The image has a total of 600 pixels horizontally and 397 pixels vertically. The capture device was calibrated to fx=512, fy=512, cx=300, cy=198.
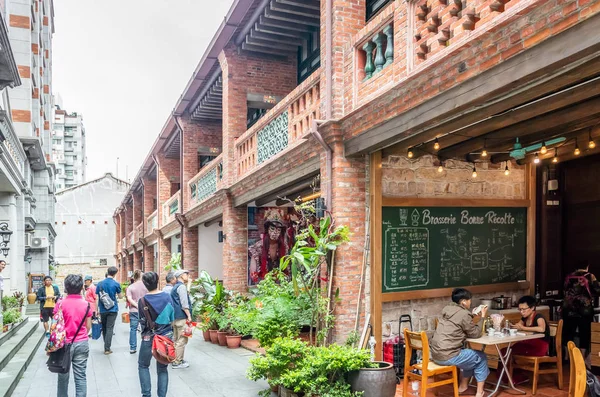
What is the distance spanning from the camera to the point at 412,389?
661 centimetres

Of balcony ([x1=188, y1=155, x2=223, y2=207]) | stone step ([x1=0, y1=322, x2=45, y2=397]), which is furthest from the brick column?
balcony ([x1=188, y1=155, x2=223, y2=207])

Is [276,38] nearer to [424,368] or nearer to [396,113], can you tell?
[396,113]

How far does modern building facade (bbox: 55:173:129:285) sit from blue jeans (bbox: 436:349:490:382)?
4136cm

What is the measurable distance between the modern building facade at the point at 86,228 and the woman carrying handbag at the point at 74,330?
40164mm

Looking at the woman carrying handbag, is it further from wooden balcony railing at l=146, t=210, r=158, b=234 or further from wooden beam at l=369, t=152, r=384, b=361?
wooden balcony railing at l=146, t=210, r=158, b=234

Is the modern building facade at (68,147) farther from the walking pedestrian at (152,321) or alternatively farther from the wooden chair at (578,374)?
the wooden chair at (578,374)

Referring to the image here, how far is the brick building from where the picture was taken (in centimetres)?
428

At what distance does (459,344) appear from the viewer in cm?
620

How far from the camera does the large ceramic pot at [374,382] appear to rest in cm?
570

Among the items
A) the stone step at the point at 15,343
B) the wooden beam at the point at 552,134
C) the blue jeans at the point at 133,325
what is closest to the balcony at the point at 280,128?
the wooden beam at the point at 552,134

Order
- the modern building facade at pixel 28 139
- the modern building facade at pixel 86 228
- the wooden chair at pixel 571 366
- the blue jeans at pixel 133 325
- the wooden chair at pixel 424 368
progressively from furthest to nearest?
1. the modern building facade at pixel 86 228
2. the modern building facade at pixel 28 139
3. the blue jeans at pixel 133 325
4. the wooden chair at pixel 424 368
5. the wooden chair at pixel 571 366

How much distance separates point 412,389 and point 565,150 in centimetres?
456

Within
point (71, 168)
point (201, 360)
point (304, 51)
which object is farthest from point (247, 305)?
point (71, 168)

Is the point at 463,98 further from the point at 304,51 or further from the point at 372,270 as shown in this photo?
the point at 304,51
